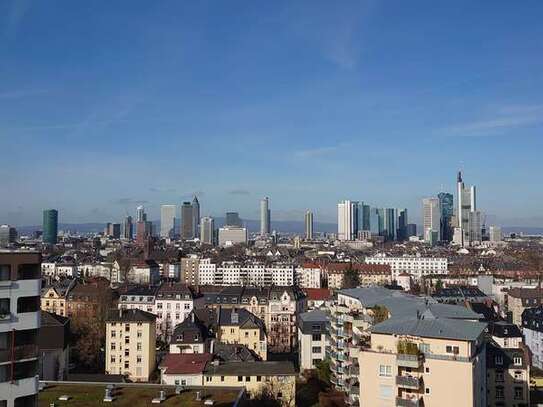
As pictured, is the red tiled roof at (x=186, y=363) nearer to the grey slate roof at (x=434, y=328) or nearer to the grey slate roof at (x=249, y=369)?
the grey slate roof at (x=249, y=369)

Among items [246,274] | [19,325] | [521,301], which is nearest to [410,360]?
[19,325]

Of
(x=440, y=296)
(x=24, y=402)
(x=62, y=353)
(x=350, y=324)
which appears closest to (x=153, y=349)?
(x=62, y=353)

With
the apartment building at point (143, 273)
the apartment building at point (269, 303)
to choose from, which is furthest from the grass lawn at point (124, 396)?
the apartment building at point (143, 273)

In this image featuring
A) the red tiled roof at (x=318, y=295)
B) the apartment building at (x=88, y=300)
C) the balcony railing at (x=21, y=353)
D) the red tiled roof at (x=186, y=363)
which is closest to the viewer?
the balcony railing at (x=21, y=353)

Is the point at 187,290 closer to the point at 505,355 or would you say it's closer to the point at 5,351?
the point at 505,355

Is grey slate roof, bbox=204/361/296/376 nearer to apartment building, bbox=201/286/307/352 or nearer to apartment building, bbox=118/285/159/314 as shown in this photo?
apartment building, bbox=201/286/307/352

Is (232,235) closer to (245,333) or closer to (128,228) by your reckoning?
(128,228)
